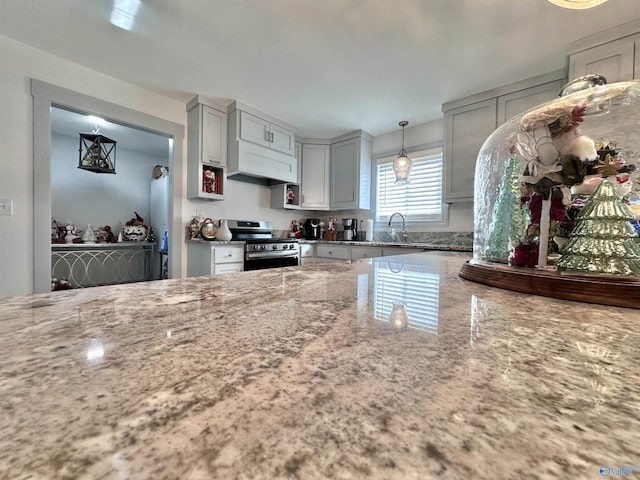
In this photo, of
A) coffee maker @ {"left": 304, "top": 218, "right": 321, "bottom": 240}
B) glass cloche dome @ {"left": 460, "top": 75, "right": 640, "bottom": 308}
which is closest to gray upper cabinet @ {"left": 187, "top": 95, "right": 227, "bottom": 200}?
coffee maker @ {"left": 304, "top": 218, "right": 321, "bottom": 240}

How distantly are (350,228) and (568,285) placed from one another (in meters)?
3.10

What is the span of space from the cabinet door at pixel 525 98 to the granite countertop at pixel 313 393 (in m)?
2.54

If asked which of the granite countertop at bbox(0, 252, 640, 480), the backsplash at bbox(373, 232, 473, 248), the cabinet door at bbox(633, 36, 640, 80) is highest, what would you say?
the cabinet door at bbox(633, 36, 640, 80)

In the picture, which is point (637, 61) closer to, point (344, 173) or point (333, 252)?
point (344, 173)

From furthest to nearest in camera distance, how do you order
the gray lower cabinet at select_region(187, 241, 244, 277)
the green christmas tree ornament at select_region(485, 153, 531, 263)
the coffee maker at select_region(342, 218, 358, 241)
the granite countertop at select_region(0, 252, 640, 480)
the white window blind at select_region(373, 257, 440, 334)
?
the coffee maker at select_region(342, 218, 358, 241) < the gray lower cabinet at select_region(187, 241, 244, 277) < the green christmas tree ornament at select_region(485, 153, 531, 263) < the white window blind at select_region(373, 257, 440, 334) < the granite countertop at select_region(0, 252, 640, 480)

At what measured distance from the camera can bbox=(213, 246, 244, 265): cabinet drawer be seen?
2.68 metres

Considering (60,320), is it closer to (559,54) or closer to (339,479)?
(339,479)

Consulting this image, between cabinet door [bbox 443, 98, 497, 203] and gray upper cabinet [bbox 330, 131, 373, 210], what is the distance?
3.53 ft

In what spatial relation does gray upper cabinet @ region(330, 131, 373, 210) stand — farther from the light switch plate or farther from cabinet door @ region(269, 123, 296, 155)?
the light switch plate

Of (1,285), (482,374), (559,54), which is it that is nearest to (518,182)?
(482,374)

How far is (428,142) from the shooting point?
3.26 meters

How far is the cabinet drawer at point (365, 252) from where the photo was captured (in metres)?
2.95

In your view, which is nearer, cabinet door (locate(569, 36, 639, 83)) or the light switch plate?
cabinet door (locate(569, 36, 639, 83))

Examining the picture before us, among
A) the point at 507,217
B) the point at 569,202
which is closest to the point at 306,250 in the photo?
the point at 507,217
